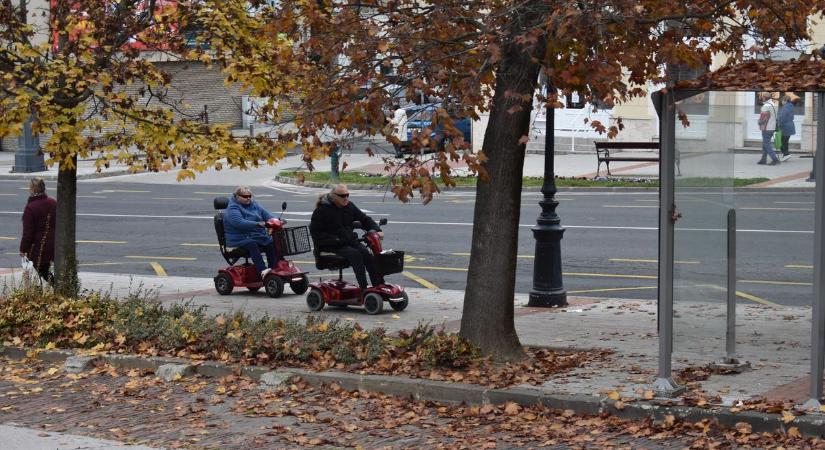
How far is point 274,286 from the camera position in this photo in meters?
15.4

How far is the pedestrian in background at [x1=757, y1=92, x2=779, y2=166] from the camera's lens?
9.30m

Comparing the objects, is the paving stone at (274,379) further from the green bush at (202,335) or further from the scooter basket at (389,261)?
the scooter basket at (389,261)

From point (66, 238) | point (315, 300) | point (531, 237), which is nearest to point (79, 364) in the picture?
point (66, 238)

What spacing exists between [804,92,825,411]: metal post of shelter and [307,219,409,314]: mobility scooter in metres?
6.09

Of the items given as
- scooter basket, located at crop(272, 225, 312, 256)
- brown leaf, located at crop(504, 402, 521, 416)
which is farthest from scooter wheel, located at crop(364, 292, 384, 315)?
brown leaf, located at crop(504, 402, 521, 416)

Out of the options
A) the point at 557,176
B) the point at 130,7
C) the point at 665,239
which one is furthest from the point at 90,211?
the point at 665,239

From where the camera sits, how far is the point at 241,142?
42.5 ft

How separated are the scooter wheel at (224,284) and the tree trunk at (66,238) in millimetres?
2431

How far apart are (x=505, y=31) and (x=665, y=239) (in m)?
2.03

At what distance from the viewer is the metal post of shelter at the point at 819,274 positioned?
8414 mm

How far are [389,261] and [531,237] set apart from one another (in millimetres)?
7169

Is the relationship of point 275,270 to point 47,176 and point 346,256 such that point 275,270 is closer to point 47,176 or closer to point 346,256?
point 346,256

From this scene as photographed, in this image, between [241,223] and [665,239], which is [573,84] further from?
[241,223]

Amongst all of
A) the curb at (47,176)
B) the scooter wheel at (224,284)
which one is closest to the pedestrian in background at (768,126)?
the scooter wheel at (224,284)
